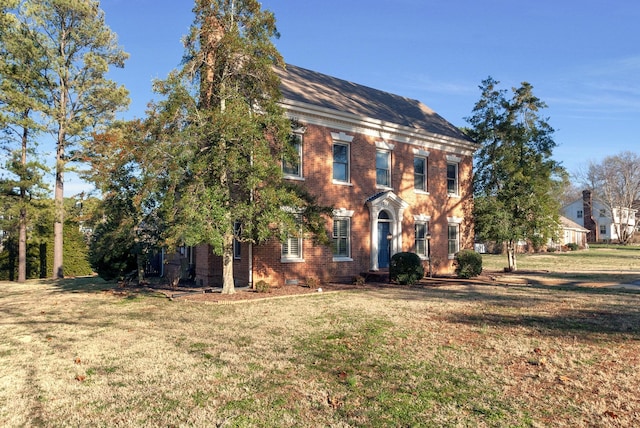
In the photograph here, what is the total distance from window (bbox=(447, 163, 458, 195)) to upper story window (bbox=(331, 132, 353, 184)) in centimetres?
720

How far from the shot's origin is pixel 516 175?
838 inches

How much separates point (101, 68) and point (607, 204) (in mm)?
68223

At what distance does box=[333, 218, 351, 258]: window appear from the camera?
715 inches

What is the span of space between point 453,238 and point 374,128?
789 centimetres

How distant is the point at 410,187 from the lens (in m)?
21.0

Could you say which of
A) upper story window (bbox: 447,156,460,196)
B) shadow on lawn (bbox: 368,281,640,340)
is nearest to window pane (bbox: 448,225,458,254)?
upper story window (bbox: 447,156,460,196)

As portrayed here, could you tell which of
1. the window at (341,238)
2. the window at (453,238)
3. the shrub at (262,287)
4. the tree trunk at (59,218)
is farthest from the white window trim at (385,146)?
the tree trunk at (59,218)

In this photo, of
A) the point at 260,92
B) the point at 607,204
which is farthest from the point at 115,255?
the point at 607,204

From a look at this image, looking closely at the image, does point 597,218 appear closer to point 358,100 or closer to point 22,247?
point 358,100

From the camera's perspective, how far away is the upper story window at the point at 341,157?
18.4m

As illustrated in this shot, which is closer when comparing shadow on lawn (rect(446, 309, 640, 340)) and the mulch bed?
shadow on lawn (rect(446, 309, 640, 340))

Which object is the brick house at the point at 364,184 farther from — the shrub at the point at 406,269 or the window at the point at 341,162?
the shrub at the point at 406,269

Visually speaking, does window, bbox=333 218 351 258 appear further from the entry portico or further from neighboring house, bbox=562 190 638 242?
neighboring house, bbox=562 190 638 242

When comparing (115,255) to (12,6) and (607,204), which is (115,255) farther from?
(607,204)
